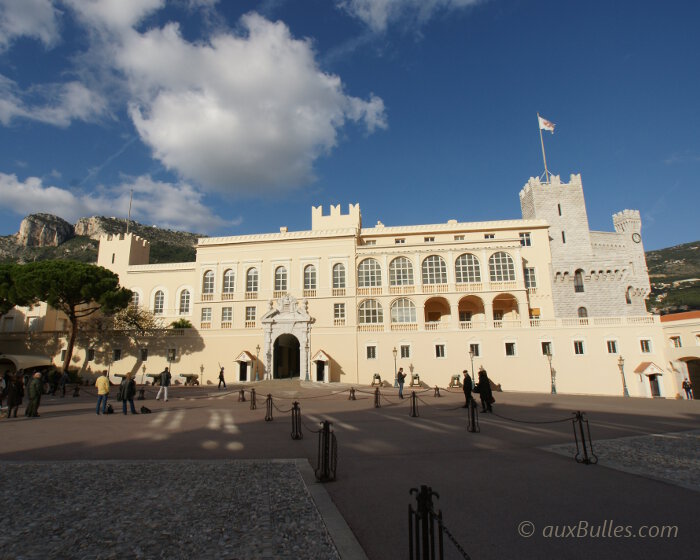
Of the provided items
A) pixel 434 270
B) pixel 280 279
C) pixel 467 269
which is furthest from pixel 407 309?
pixel 280 279

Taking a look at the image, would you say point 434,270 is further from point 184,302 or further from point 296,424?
point 296,424

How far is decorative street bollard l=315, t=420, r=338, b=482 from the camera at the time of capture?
7.32 metres

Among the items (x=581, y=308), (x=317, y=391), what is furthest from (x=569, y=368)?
(x=317, y=391)

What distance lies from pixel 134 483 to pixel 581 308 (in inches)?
1662

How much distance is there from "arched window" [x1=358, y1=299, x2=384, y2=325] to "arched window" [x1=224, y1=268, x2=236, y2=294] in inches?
509

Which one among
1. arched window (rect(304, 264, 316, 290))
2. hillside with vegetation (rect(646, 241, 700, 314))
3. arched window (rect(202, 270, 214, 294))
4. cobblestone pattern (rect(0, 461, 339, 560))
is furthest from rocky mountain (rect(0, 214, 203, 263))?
hillside with vegetation (rect(646, 241, 700, 314))

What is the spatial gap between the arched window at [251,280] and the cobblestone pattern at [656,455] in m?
31.6

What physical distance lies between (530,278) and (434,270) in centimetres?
988

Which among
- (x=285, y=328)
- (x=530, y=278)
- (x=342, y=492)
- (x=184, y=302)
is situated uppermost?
(x=530, y=278)

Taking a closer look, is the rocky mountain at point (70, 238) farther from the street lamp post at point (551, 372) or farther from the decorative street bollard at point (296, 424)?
the decorative street bollard at point (296, 424)

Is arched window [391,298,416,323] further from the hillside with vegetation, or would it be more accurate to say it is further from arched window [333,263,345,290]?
the hillside with vegetation

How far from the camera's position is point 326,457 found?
24.3 feet

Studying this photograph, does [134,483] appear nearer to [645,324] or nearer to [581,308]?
[645,324]

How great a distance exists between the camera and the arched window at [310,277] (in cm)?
3728
